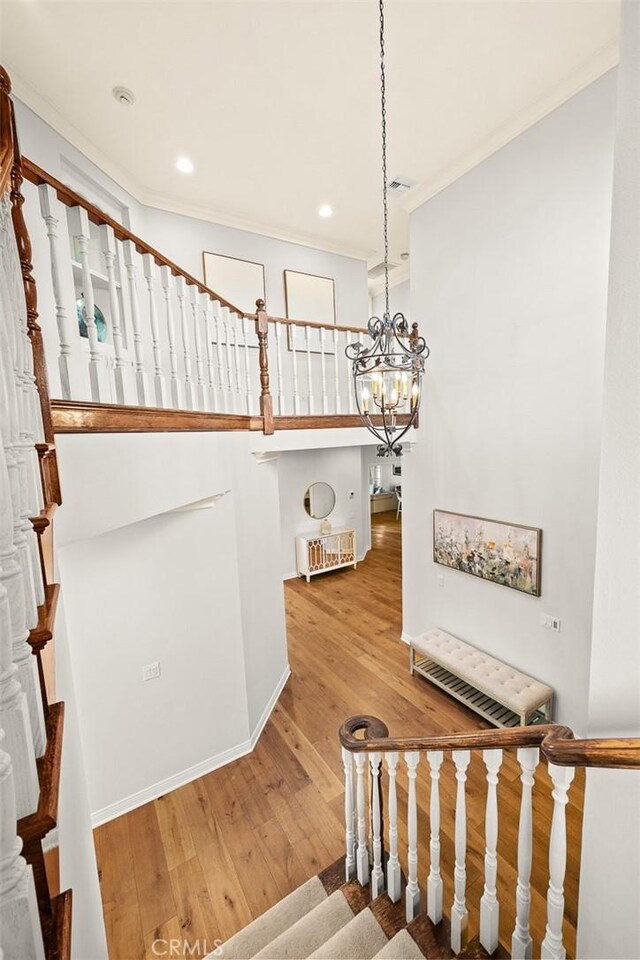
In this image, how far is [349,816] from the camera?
2.16 m

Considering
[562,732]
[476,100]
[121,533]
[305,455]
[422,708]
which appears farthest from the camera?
[305,455]

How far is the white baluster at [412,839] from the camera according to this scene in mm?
1719

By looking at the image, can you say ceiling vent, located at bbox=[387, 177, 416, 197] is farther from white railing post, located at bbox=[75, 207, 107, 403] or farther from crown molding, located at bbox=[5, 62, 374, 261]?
white railing post, located at bbox=[75, 207, 107, 403]

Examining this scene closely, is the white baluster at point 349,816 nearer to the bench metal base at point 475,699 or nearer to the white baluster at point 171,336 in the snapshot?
the bench metal base at point 475,699

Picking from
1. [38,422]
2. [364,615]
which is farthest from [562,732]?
[364,615]

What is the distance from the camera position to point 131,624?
9.77ft

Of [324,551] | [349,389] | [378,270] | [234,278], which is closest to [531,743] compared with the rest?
[349,389]

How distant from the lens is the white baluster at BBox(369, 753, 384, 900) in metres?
1.96

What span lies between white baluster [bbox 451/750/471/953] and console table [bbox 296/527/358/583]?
216 inches

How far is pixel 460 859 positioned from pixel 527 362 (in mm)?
3346

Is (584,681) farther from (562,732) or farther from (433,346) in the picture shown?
(433,346)

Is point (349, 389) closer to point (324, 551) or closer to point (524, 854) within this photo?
point (324, 551)

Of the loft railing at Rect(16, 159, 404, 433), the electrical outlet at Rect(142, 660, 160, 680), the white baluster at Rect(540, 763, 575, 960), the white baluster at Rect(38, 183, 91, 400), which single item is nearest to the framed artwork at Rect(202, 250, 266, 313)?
the loft railing at Rect(16, 159, 404, 433)

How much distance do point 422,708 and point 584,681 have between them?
146 centimetres
